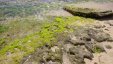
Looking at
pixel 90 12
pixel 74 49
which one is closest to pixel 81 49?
pixel 74 49

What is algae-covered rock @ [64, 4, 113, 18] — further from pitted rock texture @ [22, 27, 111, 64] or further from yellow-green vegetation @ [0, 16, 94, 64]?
pitted rock texture @ [22, 27, 111, 64]

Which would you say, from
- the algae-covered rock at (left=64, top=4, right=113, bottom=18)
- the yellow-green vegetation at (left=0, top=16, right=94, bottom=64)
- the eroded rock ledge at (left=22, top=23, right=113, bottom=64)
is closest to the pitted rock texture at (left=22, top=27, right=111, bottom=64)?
the eroded rock ledge at (left=22, top=23, right=113, bottom=64)

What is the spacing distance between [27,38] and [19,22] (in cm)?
340

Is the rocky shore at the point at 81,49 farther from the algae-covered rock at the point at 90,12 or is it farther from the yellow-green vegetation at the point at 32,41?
the algae-covered rock at the point at 90,12

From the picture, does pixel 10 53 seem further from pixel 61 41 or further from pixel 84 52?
pixel 84 52

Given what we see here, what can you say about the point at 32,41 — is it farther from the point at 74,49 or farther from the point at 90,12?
the point at 90,12

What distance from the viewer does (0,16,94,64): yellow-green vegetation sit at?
33.8 ft

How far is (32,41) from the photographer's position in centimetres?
1163

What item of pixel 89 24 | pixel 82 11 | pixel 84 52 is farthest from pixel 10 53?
pixel 82 11

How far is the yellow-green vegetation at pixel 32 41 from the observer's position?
10311 mm

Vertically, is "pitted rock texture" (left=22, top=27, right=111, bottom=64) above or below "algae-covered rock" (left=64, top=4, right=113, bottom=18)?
below

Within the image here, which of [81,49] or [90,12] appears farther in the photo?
[90,12]

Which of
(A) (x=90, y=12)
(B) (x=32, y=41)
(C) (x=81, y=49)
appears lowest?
(C) (x=81, y=49)

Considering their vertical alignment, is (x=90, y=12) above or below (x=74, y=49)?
above
